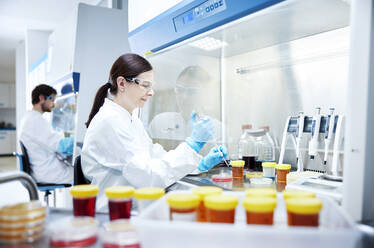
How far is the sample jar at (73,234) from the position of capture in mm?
693

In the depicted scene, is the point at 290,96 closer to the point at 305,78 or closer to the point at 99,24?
the point at 305,78

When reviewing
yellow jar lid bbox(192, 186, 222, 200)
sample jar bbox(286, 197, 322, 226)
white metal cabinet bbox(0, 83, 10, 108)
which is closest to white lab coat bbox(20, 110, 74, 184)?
yellow jar lid bbox(192, 186, 222, 200)

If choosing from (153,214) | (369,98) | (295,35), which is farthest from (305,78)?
(153,214)

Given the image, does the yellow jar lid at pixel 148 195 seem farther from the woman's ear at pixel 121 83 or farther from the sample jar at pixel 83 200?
the woman's ear at pixel 121 83

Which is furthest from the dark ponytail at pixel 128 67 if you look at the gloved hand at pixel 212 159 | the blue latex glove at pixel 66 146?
the blue latex glove at pixel 66 146

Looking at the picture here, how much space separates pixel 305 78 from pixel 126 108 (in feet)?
3.53

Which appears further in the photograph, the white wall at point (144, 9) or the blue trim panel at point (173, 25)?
the white wall at point (144, 9)

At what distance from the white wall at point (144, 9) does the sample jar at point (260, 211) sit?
126 centimetres

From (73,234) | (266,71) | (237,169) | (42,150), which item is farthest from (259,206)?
(42,150)

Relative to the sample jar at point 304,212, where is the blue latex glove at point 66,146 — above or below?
below

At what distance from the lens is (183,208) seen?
75cm

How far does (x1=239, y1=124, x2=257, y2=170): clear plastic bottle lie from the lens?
1.70m

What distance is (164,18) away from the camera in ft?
5.46

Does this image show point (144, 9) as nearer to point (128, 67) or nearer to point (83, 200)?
point (128, 67)
